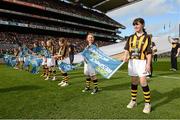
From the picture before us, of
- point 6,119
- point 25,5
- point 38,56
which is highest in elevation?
point 25,5

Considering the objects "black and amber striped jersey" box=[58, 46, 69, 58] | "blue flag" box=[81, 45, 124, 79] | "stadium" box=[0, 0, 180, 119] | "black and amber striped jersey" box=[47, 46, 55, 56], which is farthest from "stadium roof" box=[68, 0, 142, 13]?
"blue flag" box=[81, 45, 124, 79]

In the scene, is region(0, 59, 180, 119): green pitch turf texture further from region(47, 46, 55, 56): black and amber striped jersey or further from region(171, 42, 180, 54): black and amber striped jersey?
region(171, 42, 180, 54): black and amber striped jersey

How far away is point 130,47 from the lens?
723 cm

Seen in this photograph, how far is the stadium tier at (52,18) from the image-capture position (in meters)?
57.4

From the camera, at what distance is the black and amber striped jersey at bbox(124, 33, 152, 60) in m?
7.02

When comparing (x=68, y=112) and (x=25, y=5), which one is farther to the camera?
(x=25, y=5)

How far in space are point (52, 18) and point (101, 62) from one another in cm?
5832

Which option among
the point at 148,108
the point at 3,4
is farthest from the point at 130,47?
the point at 3,4

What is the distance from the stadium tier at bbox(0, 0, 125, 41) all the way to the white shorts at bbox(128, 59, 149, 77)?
163 feet

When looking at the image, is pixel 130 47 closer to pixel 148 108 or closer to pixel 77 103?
pixel 148 108

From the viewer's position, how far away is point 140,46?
704cm

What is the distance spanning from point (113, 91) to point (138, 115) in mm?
3601

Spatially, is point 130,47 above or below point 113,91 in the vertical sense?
above

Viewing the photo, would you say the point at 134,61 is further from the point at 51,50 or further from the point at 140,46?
the point at 51,50
